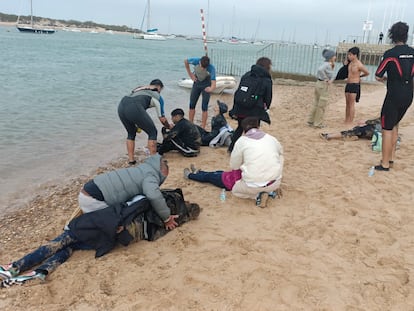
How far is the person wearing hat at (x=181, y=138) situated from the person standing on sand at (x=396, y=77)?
298 cm

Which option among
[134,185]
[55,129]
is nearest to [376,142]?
[134,185]

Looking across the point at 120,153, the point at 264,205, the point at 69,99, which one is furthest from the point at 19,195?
the point at 69,99

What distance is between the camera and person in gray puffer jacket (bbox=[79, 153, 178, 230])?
3.59 meters

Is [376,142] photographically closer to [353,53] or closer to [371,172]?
[371,172]

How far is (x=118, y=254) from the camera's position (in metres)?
3.56

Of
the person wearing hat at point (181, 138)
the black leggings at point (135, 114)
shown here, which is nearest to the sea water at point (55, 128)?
the person wearing hat at point (181, 138)

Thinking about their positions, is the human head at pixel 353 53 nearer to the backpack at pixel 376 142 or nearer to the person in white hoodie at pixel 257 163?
the backpack at pixel 376 142

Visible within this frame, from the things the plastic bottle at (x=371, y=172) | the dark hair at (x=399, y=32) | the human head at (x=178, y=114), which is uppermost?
the dark hair at (x=399, y=32)

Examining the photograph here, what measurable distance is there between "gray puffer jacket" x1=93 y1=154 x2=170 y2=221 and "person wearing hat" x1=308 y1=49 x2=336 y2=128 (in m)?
5.80

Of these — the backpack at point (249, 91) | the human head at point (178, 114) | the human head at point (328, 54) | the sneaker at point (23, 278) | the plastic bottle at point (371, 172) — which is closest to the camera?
the sneaker at point (23, 278)

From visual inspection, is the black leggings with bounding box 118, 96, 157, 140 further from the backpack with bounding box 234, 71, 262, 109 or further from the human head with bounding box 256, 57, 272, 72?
the human head with bounding box 256, 57, 272, 72

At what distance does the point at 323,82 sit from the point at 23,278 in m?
7.16

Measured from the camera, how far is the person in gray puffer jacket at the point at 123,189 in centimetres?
359

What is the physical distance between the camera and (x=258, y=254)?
345 cm
